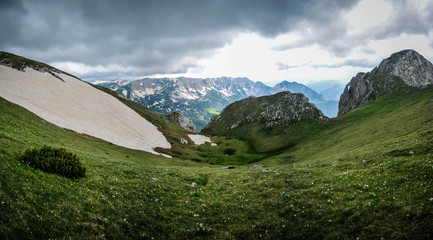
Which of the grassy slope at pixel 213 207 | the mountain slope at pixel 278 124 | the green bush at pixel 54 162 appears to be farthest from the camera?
the mountain slope at pixel 278 124

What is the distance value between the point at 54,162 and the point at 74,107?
86508 mm

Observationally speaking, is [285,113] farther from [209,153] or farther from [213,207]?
[213,207]

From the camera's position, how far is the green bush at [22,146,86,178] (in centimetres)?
1695

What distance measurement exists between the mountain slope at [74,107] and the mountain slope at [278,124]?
76.1 m

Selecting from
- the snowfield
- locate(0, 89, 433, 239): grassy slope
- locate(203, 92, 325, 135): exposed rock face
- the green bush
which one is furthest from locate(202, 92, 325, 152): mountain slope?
the green bush

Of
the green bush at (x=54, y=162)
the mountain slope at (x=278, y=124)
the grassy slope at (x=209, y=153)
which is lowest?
the grassy slope at (x=209, y=153)

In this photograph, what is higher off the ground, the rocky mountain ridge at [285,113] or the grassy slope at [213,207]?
the rocky mountain ridge at [285,113]

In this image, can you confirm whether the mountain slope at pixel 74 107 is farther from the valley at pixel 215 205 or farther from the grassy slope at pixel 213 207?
the grassy slope at pixel 213 207

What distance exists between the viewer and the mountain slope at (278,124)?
5240 inches

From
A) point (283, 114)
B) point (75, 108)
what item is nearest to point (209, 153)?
point (75, 108)

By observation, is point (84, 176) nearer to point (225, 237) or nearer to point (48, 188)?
point (48, 188)

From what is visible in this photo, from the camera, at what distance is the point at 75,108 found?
86938 millimetres

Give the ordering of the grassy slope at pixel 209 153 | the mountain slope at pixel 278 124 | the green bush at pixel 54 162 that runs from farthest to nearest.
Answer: the mountain slope at pixel 278 124 < the grassy slope at pixel 209 153 < the green bush at pixel 54 162

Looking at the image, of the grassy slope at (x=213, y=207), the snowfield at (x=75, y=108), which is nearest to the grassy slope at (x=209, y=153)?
the snowfield at (x=75, y=108)
